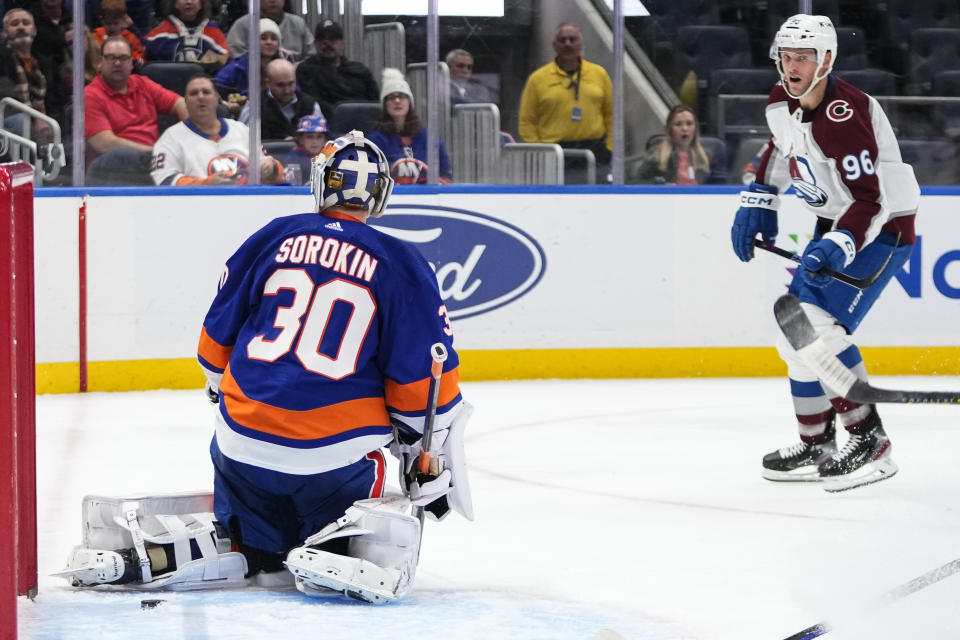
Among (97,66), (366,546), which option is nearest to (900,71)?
(97,66)

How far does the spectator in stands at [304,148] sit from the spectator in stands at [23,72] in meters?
1.00

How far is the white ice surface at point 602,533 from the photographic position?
8.39 ft

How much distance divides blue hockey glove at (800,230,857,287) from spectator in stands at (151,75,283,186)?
3016 millimetres

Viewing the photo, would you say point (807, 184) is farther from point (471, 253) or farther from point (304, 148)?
point (304, 148)

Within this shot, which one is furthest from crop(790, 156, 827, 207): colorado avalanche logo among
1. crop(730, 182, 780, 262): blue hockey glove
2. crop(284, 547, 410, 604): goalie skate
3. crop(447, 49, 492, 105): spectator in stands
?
crop(447, 49, 492, 105): spectator in stands

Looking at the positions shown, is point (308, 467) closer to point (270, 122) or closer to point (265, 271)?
point (265, 271)

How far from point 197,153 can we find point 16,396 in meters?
3.87

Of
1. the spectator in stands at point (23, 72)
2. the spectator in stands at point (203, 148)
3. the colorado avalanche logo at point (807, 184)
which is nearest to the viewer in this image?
the colorado avalanche logo at point (807, 184)

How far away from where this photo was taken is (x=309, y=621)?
2.55 meters

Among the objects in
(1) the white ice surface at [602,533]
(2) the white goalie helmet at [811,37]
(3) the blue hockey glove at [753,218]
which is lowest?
(1) the white ice surface at [602,533]

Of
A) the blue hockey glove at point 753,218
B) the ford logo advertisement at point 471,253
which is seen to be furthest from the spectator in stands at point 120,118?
the blue hockey glove at point 753,218

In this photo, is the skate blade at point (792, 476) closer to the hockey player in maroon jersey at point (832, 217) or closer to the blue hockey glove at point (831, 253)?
the hockey player in maroon jersey at point (832, 217)

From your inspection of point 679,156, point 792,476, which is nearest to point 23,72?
point 679,156

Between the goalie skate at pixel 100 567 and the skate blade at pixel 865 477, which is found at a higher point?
the goalie skate at pixel 100 567
